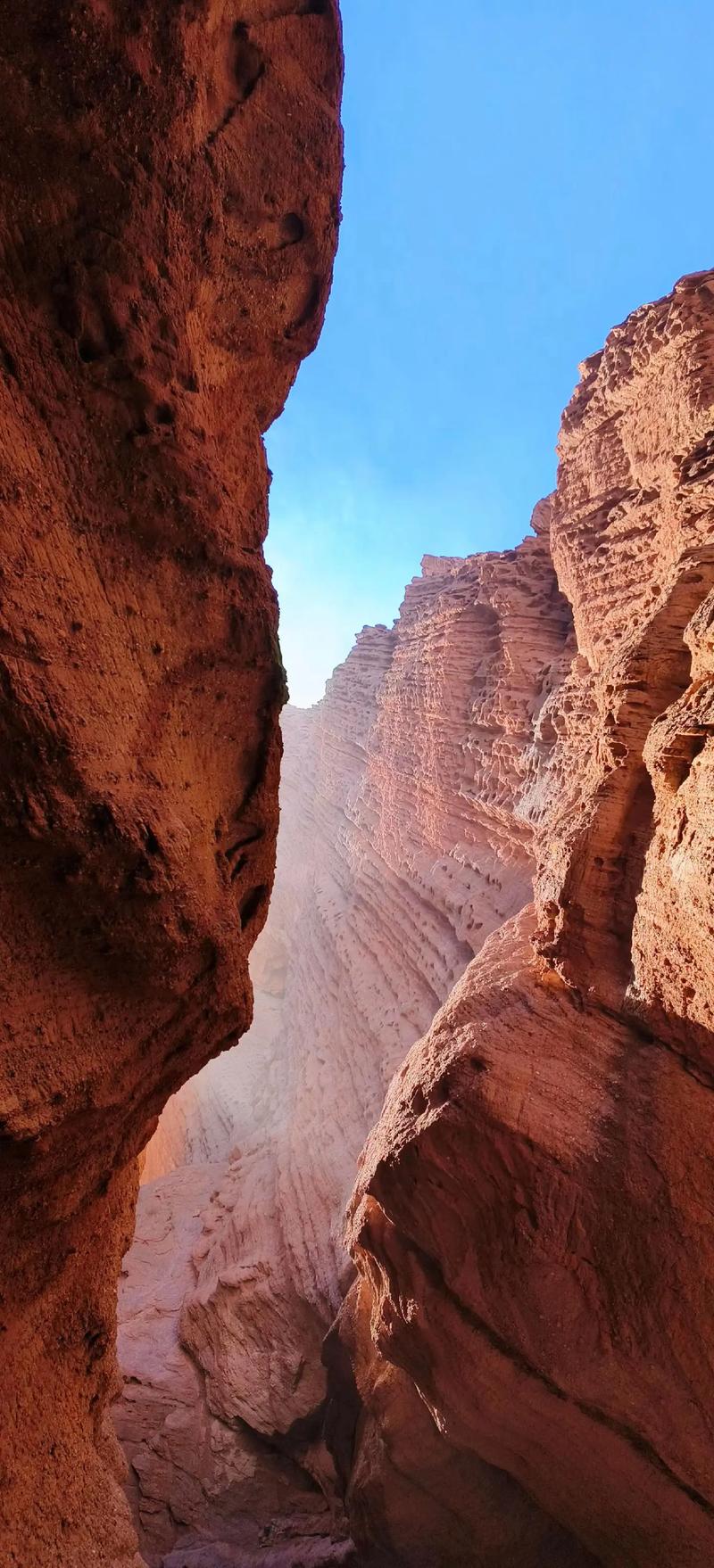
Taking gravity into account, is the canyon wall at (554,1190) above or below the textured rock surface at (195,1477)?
above

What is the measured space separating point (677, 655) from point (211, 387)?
3.27 metres

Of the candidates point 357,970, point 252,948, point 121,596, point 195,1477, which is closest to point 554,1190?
point 252,948

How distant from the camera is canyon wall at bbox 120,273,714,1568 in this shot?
375 centimetres

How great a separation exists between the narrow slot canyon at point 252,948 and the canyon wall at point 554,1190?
3 centimetres

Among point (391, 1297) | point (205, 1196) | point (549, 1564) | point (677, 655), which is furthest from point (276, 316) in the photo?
point (205, 1196)

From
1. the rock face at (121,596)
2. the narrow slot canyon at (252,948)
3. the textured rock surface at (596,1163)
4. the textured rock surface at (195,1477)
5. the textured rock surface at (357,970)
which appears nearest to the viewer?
the rock face at (121,596)

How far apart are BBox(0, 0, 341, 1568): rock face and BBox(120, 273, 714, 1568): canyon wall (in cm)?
200

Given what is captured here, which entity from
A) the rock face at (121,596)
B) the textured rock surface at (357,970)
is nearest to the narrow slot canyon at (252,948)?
the rock face at (121,596)

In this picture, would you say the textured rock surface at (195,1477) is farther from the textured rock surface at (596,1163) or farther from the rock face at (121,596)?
the rock face at (121,596)

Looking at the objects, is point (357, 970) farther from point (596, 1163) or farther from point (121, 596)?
point (121, 596)

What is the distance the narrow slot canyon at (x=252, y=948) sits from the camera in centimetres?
234

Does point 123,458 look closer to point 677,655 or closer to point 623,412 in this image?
point 677,655

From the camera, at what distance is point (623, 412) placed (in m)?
7.16

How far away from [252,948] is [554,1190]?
2.23 meters
